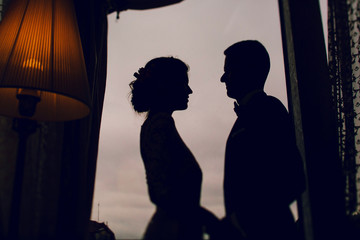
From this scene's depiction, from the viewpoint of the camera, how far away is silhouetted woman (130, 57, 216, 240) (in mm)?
1052

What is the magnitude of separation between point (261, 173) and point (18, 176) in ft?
2.60

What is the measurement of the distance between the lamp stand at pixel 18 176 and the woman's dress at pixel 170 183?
401 mm

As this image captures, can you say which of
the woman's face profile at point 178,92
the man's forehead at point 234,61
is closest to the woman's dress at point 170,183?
the woman's face profile at point 178,92

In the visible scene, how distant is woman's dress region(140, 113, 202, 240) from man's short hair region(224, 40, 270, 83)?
0.41 metres

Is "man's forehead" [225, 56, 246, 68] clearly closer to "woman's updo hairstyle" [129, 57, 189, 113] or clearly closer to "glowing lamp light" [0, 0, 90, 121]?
"woman's updo hairstyle" [129, 57, 189, 113]

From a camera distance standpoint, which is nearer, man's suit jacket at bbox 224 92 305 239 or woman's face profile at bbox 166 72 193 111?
man's suit jacket at bbox 224 92 305 239

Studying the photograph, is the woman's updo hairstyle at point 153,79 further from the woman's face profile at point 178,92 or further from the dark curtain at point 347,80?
the dark curtain at point 347,80

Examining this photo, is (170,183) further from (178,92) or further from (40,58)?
(40,58)

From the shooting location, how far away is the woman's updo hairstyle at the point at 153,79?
51.0 inches

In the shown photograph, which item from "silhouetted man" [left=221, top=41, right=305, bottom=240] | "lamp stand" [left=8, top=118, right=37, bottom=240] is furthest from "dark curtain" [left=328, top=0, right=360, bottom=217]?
"lamp stand" [left=8, top=118, right=37, bottom=240]

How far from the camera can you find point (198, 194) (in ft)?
3.61

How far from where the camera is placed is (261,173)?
1094 millimetres

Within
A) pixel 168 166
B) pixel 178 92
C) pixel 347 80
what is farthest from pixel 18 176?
pixel 347 80

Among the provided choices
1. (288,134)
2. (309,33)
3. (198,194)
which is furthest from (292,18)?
(198,194)
